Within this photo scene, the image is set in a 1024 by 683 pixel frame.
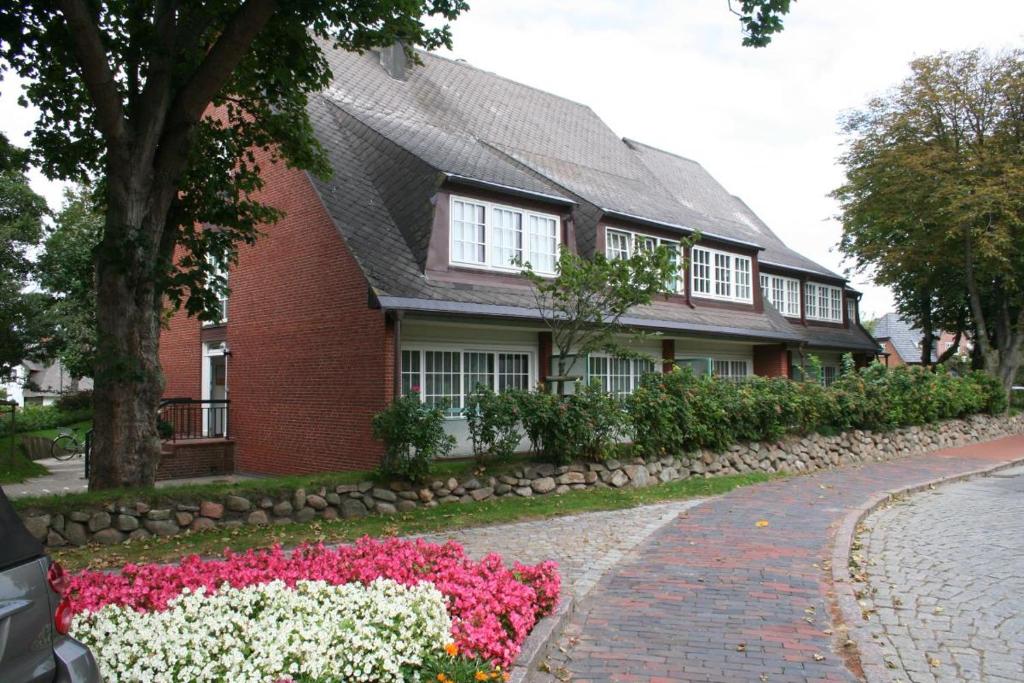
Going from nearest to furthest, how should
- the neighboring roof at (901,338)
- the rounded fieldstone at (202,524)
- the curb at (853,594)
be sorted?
the curb at (853,594), the rounded fieldstone at (202,524), the neighboring roof at (901,338)

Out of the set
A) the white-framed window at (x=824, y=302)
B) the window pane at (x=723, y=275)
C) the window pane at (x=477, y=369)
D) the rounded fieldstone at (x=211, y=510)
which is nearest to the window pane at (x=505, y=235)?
the window pane at (x=477, y=369)

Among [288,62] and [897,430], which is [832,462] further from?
[288,62]

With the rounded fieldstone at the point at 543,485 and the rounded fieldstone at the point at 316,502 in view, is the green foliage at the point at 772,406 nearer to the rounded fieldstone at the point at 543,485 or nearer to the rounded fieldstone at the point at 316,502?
the rounded fieldstone at the point at 543,485

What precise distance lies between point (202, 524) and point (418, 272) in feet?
21.7

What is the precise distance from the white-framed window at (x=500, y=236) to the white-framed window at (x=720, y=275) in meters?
5.90

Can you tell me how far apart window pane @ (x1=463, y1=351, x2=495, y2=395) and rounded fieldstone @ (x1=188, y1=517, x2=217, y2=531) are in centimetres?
694

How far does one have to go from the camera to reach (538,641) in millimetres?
5488

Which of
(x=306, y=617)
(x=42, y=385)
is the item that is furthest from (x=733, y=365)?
(x=42, y=385)

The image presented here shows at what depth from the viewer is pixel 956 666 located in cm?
530

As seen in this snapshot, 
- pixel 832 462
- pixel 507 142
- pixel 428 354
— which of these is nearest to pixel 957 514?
pixel 832 462

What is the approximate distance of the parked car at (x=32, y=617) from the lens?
2949mm

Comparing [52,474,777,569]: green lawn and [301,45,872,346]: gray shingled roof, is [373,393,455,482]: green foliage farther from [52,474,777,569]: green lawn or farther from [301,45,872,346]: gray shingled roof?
[301,45,872,346]: gray shingled roof

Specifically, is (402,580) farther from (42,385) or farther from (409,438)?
(42,385)

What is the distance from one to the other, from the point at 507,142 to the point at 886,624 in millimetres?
16947
